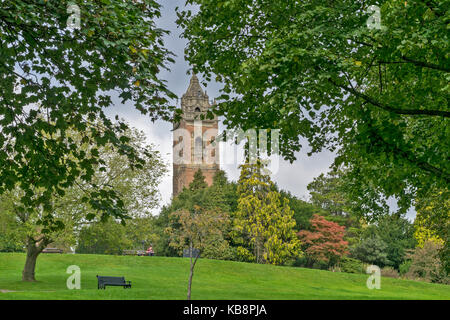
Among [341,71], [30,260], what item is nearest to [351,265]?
[30,260]

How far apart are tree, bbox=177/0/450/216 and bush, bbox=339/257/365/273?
118 ft

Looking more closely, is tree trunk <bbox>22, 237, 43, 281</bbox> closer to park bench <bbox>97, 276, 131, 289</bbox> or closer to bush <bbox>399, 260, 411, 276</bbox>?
park bench <bbox>97, 276, 131, 289</bbox>

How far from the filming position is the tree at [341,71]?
30.2 feet

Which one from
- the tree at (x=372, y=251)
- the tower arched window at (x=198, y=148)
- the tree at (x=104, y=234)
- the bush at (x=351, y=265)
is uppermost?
the tower arched window at (x=198, y=148)

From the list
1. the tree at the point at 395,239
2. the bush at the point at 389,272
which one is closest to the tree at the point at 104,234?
the bush at the point at 389,272

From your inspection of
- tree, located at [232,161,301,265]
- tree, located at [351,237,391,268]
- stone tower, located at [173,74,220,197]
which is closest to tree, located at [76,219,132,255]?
tree, located at [232,161,301,265]

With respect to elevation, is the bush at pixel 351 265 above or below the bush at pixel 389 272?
above

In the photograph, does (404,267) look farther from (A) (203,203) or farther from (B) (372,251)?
(A) (203,203)

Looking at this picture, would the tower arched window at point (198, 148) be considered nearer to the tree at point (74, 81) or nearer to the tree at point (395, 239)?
the tree at point (395, 239)

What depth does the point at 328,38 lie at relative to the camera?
9.89 metres

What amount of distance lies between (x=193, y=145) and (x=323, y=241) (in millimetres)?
54545

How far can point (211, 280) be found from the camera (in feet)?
110

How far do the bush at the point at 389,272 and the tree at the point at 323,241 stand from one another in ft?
16.1
